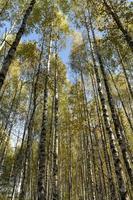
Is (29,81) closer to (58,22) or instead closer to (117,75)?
(58,22)

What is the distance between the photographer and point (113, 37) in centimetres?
929

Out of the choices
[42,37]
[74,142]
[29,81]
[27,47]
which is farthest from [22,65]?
[74,142]

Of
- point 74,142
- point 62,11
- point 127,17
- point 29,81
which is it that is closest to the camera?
point 127,17

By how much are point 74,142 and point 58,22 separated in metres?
11.9

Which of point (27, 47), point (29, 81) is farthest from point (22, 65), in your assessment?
point (27, 47)

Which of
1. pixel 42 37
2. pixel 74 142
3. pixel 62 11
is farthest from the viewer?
pixel 74 142

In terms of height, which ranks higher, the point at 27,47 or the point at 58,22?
the point at 58,22

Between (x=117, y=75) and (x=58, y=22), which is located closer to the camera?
(x=58, y=22)

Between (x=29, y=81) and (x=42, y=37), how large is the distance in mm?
3915

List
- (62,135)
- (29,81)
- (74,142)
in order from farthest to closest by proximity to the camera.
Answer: (74,142), (62,135), (29,81)

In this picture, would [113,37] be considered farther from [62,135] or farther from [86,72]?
[62,135]

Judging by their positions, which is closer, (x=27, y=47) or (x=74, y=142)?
(x=27, y=47)

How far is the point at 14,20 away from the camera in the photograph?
55.8 feet

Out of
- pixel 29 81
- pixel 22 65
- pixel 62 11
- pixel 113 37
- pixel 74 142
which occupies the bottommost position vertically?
pixel 113 37
